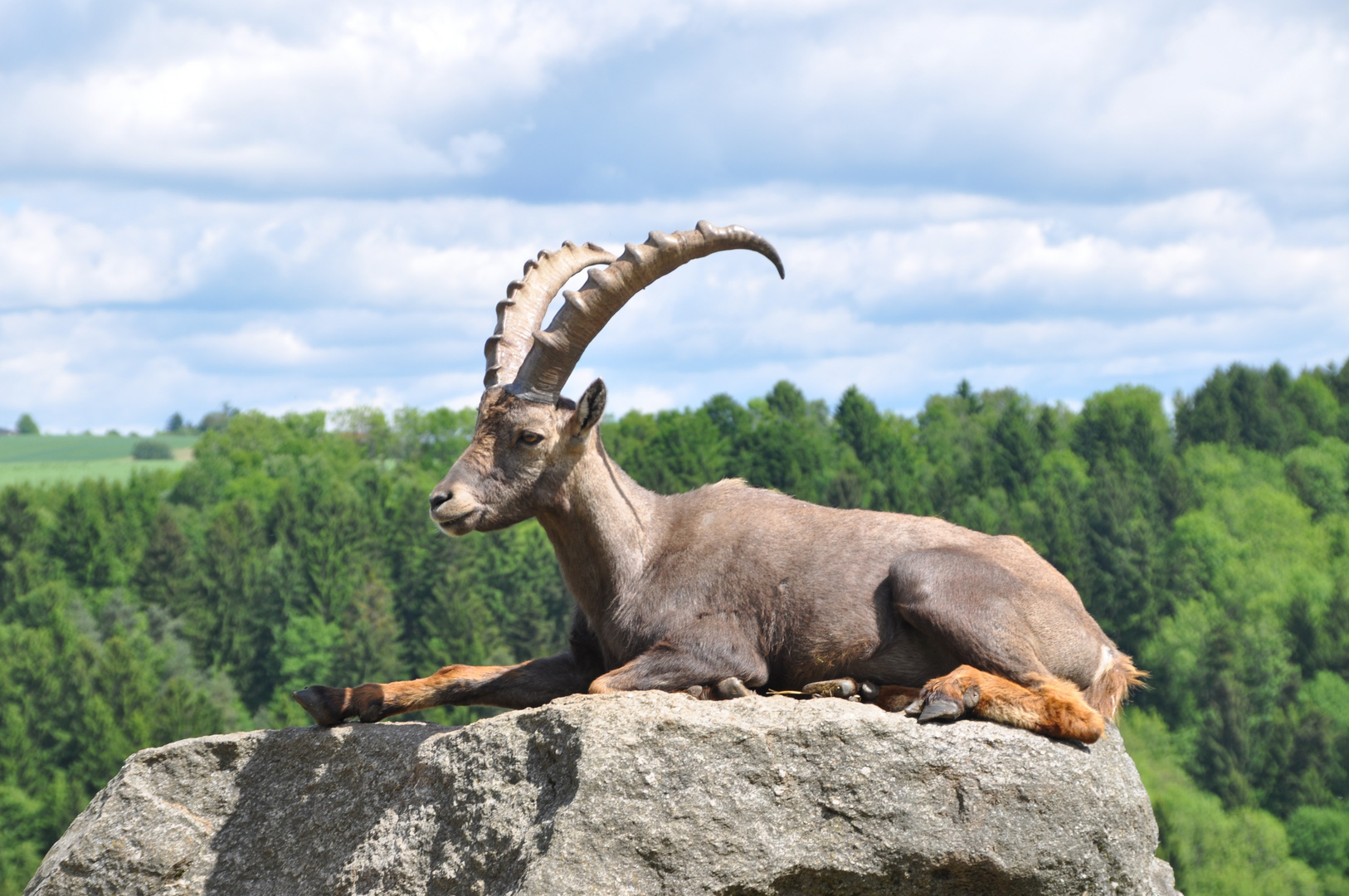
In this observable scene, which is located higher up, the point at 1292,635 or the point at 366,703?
the point at 366,703

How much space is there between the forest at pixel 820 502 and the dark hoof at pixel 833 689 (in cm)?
7985

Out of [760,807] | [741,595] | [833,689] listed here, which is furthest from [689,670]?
[760,807]

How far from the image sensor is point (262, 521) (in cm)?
13050

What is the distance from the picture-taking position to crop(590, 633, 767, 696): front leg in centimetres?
879

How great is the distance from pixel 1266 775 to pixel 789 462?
4096 centimetres

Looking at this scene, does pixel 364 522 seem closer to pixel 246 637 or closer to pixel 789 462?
pixel 246 637

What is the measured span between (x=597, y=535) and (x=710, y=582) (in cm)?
83

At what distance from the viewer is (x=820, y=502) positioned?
121750mm

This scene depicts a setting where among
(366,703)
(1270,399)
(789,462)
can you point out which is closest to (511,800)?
(366,703)

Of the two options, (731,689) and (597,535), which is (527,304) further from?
(731,689)

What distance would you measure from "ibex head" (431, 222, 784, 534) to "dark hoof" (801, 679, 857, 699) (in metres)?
2.10

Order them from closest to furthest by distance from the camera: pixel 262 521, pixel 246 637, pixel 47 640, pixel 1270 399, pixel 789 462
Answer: pixel 47 640, pixel 789 462, pixel 246 637, pixel 262 521, pixel 1270 399

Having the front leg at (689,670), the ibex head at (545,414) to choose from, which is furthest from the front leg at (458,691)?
the ibex head at (545,414)

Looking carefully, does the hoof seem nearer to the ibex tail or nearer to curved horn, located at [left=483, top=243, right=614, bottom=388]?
the ibex tail
